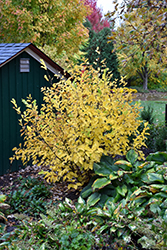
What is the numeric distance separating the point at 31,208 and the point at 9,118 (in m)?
2.36

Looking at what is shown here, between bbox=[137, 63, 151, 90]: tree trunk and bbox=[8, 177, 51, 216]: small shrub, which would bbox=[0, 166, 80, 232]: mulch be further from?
bbox=[137, 63, 151, 90]: tree trunk

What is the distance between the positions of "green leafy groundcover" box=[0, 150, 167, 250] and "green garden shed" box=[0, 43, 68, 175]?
2.43 metres

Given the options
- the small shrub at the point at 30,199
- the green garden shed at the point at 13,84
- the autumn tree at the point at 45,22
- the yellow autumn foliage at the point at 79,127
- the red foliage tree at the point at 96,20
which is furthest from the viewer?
the red foliage tree at the point at 96,20

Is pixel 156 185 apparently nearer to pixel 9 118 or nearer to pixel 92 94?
pixel 92 94

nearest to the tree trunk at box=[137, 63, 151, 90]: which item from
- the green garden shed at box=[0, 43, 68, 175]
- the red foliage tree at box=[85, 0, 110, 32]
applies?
the red foliage tree at box=[85, 0, 110, 32]

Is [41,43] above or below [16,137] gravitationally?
above

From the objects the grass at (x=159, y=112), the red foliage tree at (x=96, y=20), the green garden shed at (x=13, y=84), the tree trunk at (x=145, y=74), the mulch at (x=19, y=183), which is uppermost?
the red foliage tree at (x=96, y=20)

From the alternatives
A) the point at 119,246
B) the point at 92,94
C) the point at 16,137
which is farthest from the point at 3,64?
the point at 119,246

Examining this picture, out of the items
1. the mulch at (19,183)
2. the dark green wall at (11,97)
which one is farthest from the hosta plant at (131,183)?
the dark green wall at (11,97)

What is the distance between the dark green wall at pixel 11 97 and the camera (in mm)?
5855

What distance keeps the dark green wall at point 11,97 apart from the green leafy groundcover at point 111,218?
95.1 inches

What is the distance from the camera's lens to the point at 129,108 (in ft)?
15.2

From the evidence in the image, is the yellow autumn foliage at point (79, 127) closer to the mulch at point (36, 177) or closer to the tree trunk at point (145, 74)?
the mulch at point (36, 177)

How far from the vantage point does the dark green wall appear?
586cm
